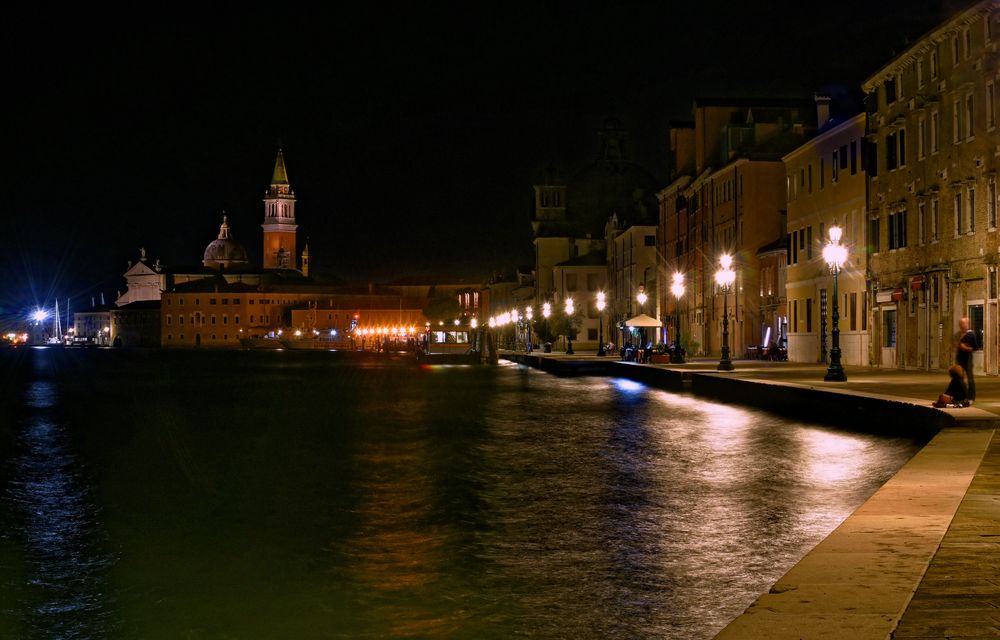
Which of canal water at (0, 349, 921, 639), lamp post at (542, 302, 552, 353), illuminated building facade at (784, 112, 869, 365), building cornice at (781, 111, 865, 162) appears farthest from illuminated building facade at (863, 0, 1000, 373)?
lamp post at (542, 302, 552, 353)

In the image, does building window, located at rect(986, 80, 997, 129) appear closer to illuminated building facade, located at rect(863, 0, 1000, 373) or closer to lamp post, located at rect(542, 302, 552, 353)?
illuminated building facade, located at rect(863, 0, 1000, 373)

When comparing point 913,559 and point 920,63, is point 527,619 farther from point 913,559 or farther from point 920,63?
point 920,63

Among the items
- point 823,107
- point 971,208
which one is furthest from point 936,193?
point 823,107

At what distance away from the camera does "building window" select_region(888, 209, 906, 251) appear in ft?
141

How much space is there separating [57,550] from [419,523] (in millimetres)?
4159

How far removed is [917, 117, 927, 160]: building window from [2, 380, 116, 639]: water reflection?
29366 millimetres

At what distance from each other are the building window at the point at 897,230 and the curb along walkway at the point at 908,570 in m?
29.1

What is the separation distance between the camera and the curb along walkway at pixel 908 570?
7.06 m

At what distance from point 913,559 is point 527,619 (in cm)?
301

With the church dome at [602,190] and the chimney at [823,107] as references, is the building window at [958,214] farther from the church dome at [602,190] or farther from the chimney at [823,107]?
the church dome at [602,190]

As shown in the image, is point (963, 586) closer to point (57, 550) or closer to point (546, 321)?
point (57, 550)

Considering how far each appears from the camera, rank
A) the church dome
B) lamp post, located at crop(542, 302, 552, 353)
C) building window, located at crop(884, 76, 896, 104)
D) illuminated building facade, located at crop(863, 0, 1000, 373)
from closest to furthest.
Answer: illuminated building facade, located at crop(863, 0, 1000, 373) → building window, located at crop(884, 76, 896, 104) → lamp post, located at crop(542, 302, 552, 353) → the church dome

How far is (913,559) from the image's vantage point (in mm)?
8859

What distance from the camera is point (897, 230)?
4353 centimetres
